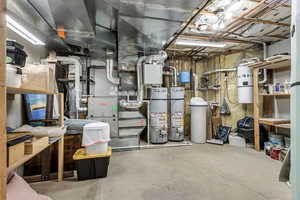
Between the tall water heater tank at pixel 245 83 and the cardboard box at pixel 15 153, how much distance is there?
4.39m

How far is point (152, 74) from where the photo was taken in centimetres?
399

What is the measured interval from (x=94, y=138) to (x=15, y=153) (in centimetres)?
120

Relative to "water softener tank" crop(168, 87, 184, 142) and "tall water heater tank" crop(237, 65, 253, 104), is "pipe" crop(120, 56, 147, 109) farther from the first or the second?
"tall water heater tank" crop(237, 65, 253, 104)

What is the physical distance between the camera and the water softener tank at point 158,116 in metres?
4.07

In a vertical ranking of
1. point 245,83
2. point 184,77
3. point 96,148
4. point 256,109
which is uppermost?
point 184,77

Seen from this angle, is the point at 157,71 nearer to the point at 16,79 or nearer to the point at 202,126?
the point at 202,126

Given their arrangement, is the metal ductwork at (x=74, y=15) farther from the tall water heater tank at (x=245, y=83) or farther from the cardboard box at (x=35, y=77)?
the tall water heater tank at (x=245, y=83)

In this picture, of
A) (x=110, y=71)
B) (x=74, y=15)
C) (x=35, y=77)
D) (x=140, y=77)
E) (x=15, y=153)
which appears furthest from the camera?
(x=140, y=77)

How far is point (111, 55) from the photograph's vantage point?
12.8ft

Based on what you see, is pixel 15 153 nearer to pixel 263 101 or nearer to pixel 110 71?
pixel 110 71

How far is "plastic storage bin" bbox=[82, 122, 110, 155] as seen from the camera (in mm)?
2195

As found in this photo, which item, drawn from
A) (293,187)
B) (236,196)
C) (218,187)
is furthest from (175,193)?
(293,187)

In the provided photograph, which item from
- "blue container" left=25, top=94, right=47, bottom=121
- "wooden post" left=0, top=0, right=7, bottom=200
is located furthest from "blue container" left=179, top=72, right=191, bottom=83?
"wooden post" left=0, top=0, right=7, bottom=200

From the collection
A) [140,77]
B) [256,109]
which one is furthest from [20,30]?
[256,109]
